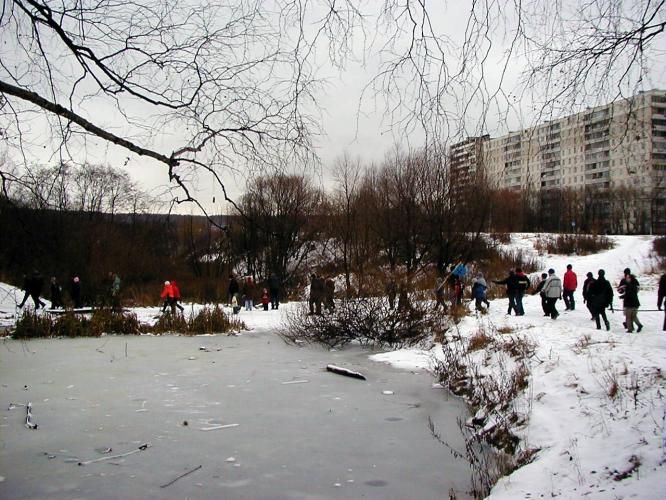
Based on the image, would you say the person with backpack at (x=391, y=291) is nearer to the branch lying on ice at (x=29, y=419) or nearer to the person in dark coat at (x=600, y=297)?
the person in dark coat at (x=600, y=297)

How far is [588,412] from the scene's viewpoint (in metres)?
6.50

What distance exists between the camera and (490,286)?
25500mm

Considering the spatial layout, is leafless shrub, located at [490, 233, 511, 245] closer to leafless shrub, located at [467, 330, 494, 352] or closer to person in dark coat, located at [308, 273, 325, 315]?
person in dark coat, located at [308, 273, 325, 315]

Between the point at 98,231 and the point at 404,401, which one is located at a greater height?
the point at 98,231

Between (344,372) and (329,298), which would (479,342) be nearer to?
(344,372)

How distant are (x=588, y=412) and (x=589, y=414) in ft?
0.17

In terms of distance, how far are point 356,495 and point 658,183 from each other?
3640 mm

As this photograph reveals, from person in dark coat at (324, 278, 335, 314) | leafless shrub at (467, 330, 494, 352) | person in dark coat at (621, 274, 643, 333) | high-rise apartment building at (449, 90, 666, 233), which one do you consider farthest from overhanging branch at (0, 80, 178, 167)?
person in dark coat at (324, 278, 335, 314)

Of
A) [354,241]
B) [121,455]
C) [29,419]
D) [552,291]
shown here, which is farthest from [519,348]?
[354,241]

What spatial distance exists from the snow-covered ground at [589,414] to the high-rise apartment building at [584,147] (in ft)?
8.32

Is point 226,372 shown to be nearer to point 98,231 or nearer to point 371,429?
point 371,429

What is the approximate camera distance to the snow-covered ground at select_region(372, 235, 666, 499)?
15.6 feet

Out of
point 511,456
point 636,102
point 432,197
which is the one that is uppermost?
point 432,197

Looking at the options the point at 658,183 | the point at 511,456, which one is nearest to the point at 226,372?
the point at 511,456
